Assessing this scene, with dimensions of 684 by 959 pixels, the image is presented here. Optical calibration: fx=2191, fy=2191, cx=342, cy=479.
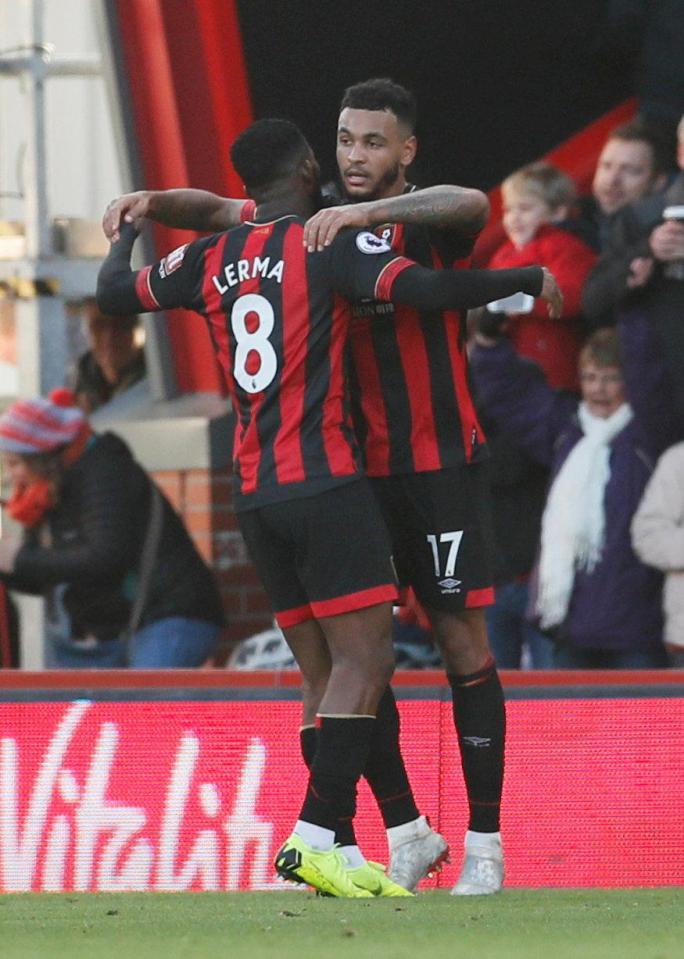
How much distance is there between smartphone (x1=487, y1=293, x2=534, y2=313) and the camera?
25.4 ft

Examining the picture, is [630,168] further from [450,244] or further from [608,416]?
[450,244]

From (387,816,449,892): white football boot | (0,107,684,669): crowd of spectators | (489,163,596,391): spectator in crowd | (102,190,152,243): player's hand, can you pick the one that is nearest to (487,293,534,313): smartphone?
(0,107,684,669): crowd of spectators

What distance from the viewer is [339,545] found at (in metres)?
5.32

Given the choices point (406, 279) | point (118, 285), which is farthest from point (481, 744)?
point (118, 285)

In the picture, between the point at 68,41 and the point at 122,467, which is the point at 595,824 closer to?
the point at 122,467

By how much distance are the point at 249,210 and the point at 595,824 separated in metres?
2.13

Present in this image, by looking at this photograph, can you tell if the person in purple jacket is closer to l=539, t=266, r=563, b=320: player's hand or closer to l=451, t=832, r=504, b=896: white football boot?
l=451, t=832, r=504, b=896: white football boot

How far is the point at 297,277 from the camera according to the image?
5.32m

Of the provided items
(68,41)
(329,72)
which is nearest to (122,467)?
(329,72)

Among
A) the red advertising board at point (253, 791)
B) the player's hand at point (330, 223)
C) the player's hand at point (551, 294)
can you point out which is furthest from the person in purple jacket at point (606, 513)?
the player's hand at point (330, 223)

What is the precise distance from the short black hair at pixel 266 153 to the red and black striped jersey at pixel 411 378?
300 mm

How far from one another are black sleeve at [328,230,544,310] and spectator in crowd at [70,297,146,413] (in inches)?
207

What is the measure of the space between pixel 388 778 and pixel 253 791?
3.35ft

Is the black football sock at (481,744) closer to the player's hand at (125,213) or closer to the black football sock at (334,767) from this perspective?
the black football sock at (334,767)
